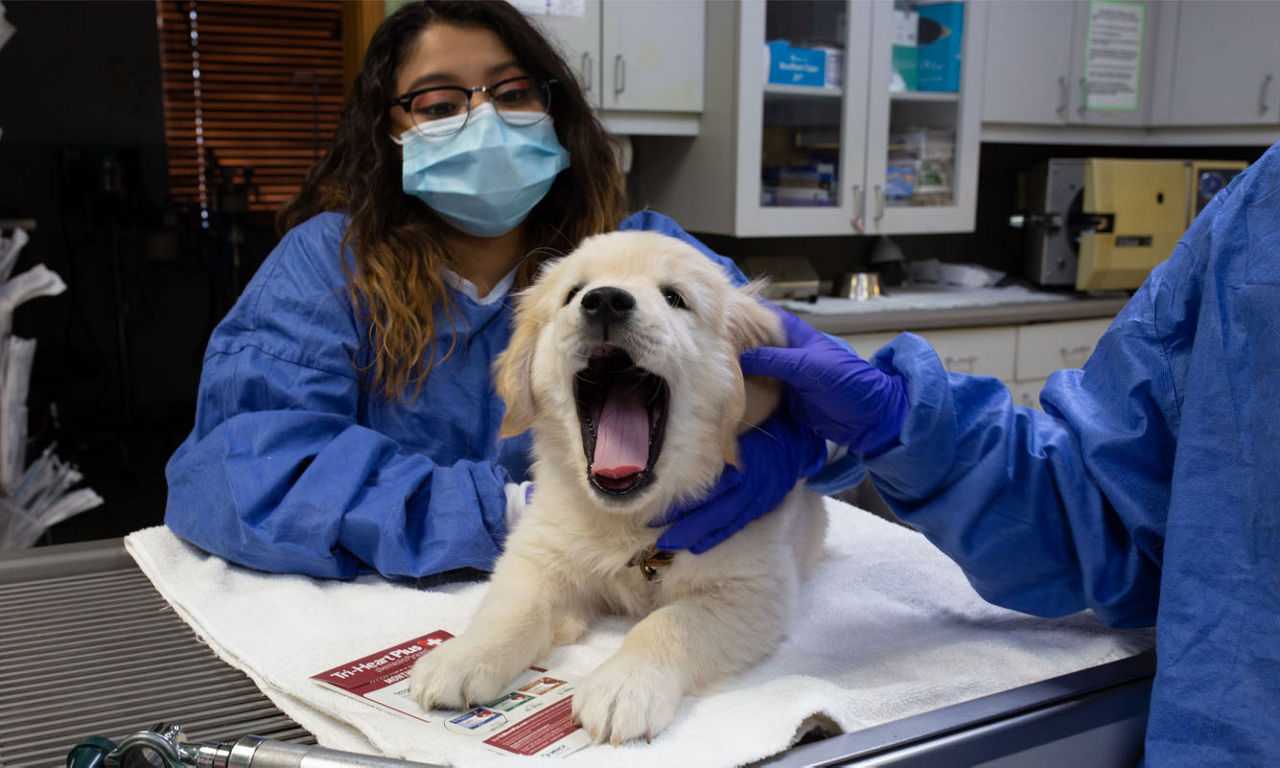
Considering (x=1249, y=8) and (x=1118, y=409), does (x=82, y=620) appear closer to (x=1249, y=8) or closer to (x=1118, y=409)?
(x=1118, y=409)

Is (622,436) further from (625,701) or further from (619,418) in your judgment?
(625,701)

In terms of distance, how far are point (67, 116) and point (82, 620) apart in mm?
4154

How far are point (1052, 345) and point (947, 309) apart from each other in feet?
1.65

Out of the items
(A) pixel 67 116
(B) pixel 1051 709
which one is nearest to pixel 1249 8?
(B) pixel 1051 709

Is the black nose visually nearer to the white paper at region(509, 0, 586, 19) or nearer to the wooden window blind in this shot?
the white paper at region(509, 0, 586, 19)

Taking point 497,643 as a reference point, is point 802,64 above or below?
above

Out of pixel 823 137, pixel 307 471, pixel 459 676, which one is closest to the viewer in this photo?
pixel 459 676

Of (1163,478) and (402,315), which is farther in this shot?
(402,315)

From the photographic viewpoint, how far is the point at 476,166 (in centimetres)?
159

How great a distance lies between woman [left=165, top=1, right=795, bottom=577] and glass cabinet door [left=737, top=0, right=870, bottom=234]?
4.88ft

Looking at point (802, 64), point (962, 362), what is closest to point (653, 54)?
point (802, 64)

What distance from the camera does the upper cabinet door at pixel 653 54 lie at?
9.95 feet

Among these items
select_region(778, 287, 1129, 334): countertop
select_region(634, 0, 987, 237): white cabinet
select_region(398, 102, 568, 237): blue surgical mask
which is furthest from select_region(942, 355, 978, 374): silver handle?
select_region(398, 102, 568, 237): blue surgical mask

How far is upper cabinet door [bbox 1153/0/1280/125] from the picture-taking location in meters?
3.45
